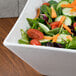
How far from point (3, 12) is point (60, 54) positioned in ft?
2.83

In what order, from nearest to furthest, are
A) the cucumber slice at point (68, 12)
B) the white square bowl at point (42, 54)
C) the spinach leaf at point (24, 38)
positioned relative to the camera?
the white square bowl at point (42, 54), the spinach leaf at point (24, 38), the cucumber slice at point (68, 12)

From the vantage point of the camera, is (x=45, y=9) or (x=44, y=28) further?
(x=45, y=9)

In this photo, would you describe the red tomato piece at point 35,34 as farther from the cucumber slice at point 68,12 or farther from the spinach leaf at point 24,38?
the cucumber slice at point 68,12

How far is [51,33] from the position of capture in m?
0.76

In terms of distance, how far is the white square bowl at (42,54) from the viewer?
0.59m

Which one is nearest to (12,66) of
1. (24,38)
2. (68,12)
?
(24,38)

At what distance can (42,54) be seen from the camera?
628 millimetres

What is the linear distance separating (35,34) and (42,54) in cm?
12

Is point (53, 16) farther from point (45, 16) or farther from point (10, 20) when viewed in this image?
point (10, 20)

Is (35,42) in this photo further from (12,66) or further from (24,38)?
(12,66)

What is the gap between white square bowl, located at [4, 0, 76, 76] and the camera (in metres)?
0.59

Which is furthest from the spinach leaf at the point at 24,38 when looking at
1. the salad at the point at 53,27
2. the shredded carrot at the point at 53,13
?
the shredded carrot at the point at 53,13

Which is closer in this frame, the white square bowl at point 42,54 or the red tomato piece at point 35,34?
the white square bowl at point 42,54

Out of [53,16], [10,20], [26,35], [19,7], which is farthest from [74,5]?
[19,7]
